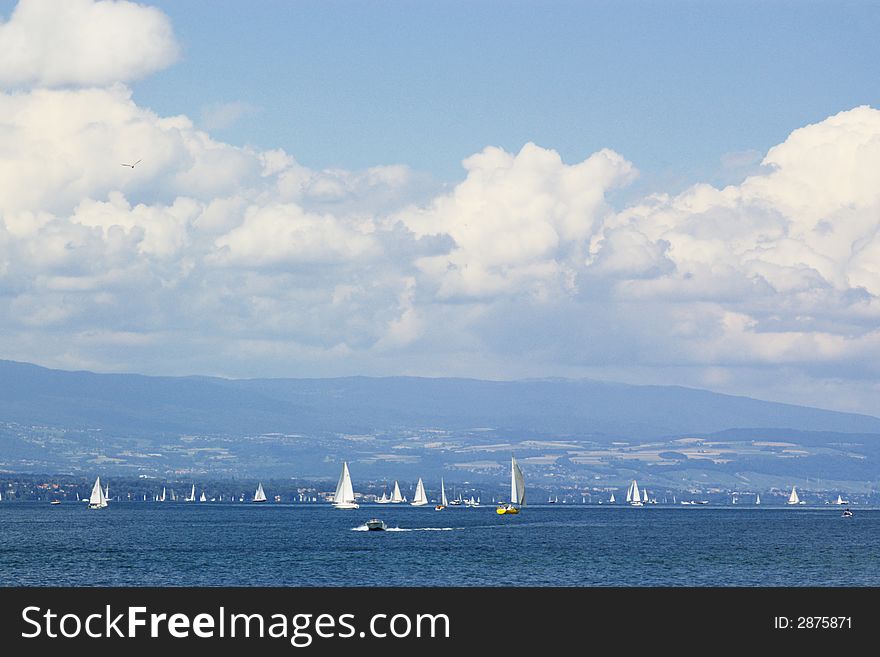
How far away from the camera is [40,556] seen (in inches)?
6245

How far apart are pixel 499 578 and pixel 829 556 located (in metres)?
61.3
